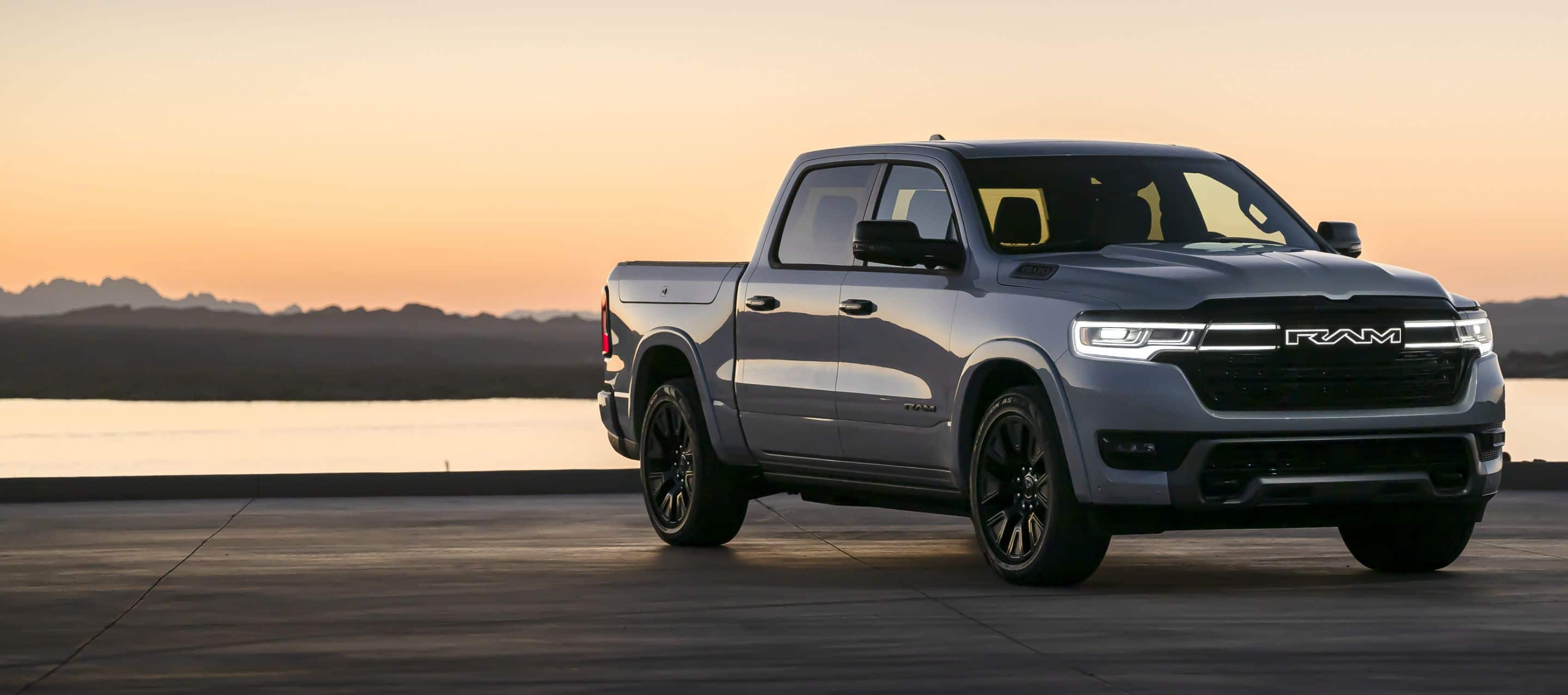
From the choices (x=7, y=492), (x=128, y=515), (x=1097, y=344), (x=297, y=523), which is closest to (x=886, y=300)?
(x=1097, y=344)

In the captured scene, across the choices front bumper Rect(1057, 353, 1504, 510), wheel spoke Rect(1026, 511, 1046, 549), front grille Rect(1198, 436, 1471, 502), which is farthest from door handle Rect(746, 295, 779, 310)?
front grille Rect(1198, 436, 1471, 502)

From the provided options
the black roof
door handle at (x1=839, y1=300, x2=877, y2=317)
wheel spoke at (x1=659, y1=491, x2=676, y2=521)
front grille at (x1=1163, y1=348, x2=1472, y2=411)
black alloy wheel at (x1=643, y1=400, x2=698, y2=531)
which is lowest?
wheel spoke at (x1=659, y1=491, x2=676, y2=521)

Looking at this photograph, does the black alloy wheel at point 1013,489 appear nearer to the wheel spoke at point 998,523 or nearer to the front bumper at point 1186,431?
the wheel spoke at point 998,523

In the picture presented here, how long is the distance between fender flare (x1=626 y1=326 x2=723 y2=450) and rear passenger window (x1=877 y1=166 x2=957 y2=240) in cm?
158

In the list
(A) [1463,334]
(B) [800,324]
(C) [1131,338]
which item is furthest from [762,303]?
(A) [1463,334]

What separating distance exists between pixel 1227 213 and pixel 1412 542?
5.89ft

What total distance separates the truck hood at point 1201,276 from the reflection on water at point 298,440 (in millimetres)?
9728

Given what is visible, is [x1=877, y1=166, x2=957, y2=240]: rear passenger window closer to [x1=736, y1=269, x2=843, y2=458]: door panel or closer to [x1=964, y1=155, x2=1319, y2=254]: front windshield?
[x1=964, y1=155, x2=1319, y2=254]: front windshield

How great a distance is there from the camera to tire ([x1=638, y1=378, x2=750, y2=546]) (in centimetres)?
1377

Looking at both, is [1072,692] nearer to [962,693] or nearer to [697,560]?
[962,693]

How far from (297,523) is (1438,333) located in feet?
24.8

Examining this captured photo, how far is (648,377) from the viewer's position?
1448 centimetres

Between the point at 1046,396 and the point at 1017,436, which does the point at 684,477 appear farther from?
the point at 1046,396

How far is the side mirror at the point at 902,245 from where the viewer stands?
11.5m
